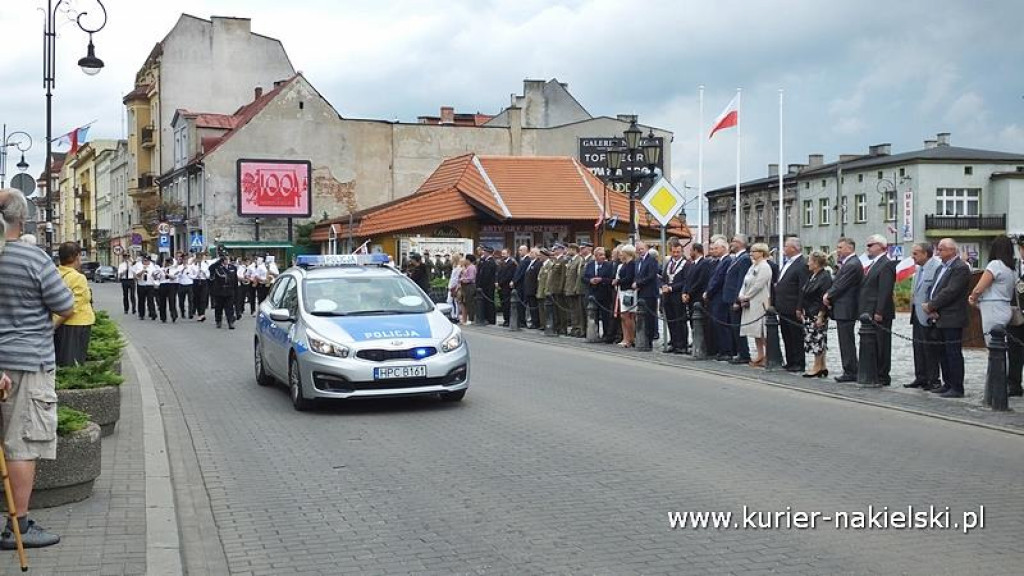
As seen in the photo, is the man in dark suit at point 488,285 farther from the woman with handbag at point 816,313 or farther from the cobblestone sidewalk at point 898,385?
the woman with handbag at point 816,313

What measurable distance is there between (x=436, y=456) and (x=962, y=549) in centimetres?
433

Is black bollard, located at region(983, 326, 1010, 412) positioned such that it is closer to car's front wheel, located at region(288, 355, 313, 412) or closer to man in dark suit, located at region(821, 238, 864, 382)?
man in dark suit, located at region(821, 238, 864, 382)

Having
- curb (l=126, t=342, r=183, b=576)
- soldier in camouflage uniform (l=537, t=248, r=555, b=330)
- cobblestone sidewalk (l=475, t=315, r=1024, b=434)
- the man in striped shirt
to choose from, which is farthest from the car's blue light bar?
soldier in camouflage uniform (l=537, t=248, r=555, b=330)

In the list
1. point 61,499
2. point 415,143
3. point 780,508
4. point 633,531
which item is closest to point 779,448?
point 780,508

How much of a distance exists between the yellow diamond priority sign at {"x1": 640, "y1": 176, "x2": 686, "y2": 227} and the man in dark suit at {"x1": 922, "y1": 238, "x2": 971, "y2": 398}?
8273 mm

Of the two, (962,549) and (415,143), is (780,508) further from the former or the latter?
(415,143)

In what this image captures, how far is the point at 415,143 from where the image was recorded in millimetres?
62344

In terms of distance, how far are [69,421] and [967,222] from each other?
7232cm

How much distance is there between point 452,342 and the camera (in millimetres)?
11945

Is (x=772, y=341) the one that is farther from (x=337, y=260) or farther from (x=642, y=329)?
(x=337, y=260)

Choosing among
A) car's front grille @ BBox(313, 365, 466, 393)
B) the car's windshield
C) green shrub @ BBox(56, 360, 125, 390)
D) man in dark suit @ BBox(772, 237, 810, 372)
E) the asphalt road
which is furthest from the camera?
man in dark suit @ BBox(772, 237, 810, 372)

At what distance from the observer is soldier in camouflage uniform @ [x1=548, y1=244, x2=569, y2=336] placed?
23.5m

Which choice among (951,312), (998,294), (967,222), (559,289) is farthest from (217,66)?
(998,294)

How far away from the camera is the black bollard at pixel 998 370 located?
1165cm
